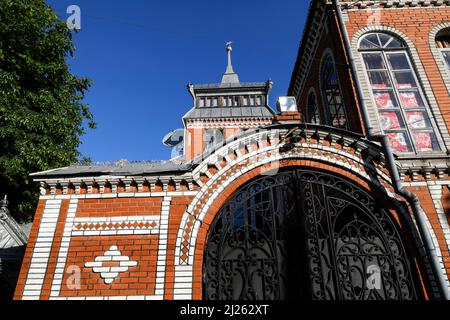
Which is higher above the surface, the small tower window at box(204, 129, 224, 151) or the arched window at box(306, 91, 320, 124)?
the small tower window at box(204, 129, 224, 151)

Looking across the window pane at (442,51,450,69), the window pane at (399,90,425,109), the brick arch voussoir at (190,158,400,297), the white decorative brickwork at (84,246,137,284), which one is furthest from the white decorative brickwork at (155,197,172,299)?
the window pane at (442,51,450,69)

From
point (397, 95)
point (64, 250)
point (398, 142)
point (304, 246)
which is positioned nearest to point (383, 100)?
point (397, 95)

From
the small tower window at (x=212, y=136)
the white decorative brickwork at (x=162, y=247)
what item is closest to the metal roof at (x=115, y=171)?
the white decorative brickwork at (x=162, y=247)

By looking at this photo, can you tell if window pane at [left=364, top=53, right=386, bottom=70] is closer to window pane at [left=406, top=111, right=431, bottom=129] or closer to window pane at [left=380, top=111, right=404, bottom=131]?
window pane at [left=380, top=111, right=404, bottom=131]

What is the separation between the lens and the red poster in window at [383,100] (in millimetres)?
8125

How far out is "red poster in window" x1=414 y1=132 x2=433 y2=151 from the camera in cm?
749

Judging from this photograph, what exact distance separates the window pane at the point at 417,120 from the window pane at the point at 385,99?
459 millimetres

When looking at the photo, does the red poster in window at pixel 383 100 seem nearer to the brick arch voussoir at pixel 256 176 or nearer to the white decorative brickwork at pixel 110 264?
the brick arch voussoir at pixel 256 176

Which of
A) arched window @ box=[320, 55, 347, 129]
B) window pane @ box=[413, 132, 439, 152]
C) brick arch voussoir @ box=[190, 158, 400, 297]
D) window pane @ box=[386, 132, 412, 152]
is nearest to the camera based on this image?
brick arch voussoir @ box=[190, 158, 400, 297]

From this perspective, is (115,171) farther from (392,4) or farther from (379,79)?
(392,4)

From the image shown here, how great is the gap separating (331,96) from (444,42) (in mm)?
3486

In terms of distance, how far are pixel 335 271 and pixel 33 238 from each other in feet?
19.6

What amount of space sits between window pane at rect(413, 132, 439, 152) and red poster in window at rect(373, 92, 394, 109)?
40.5 inches
